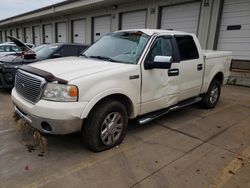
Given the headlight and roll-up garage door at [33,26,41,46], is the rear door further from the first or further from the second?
roll-up garage door at [33,26,41,46]

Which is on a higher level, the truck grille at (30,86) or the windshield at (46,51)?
the windshield at (46,51)

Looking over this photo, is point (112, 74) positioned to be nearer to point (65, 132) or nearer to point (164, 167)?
point (65, 132)

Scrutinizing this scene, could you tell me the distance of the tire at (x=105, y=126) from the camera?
3123mm

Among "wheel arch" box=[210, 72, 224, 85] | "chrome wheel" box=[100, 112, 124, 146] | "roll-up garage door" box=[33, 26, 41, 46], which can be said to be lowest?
"chrome wheel" box=[100, 112, 124, 146]

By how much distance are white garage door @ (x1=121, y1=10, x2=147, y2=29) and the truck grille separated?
10903 millimetres

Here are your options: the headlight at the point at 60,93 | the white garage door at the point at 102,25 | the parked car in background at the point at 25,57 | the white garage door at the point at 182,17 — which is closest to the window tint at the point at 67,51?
the parked car in background at the point at 25,57

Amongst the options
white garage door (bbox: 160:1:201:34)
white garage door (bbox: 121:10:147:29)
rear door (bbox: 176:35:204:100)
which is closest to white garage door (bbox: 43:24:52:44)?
white garage door (bbox: 121:10:147:29)

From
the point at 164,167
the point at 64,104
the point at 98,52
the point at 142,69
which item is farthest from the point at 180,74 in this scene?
the point at 64,104

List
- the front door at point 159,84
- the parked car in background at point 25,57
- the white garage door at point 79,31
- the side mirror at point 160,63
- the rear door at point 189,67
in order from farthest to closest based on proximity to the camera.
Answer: the white garage door at point 79,31, the parked car in background at point 25,57, the rear door at point 189,67, the front door at point 159,84, the side mirror at point 160,63

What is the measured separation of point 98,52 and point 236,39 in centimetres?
780

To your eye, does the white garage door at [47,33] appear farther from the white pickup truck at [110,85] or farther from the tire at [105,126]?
the tire at [105,126]

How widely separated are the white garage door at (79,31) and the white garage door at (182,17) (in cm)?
783

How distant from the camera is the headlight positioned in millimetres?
2840

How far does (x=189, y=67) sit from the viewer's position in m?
4.61
